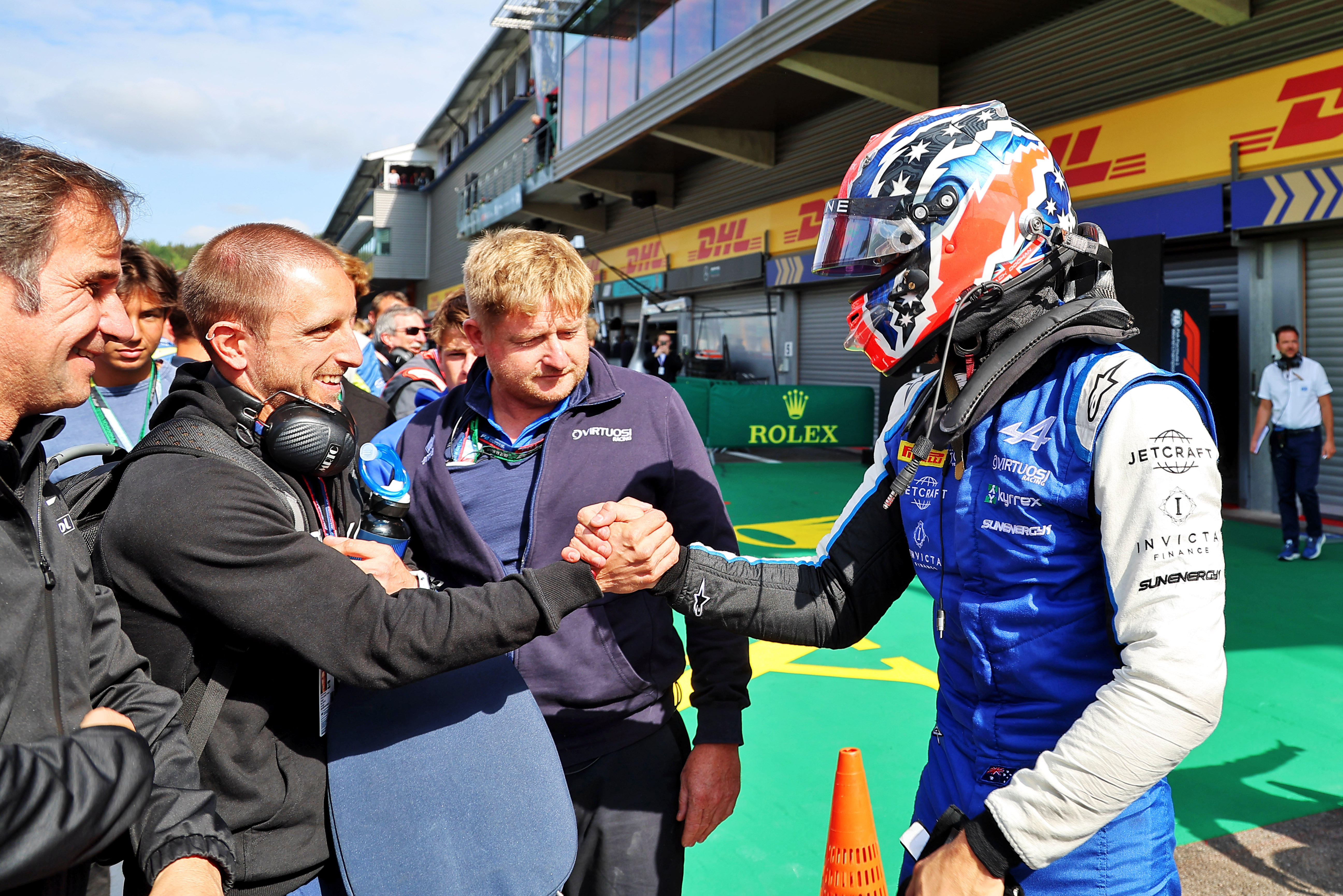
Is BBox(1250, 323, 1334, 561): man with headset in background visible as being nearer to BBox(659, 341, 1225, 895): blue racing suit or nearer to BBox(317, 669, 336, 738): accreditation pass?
BBox(659, 341, 1225, 895): blue racing suit

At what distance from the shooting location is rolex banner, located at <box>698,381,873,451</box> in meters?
12.8

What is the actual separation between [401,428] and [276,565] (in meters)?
1.01

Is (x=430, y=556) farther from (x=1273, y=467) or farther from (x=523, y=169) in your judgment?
(x=523, y=169)

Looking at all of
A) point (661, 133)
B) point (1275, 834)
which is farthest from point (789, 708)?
point (661, 133)

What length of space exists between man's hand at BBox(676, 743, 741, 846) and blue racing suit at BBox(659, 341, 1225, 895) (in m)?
0.51

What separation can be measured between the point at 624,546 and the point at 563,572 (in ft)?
0.47

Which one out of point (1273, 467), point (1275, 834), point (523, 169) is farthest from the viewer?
point (523, 169)

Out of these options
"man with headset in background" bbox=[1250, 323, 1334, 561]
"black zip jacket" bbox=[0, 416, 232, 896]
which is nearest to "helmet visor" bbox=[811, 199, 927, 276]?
"black zip jacket" bbox=[0, 416, 232, 896]

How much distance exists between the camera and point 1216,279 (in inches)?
385

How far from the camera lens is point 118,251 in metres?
1.51

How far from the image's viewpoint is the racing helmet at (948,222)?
1589 millimetres

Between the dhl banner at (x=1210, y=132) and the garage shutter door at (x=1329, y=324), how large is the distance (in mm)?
1033

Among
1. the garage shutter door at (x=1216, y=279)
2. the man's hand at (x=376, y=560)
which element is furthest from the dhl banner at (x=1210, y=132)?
the man's hand at (x=376, y=560)

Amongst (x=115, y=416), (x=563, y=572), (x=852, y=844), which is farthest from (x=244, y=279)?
(x=115, y=416)
